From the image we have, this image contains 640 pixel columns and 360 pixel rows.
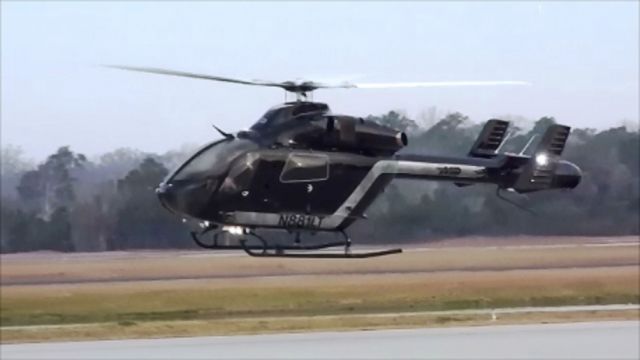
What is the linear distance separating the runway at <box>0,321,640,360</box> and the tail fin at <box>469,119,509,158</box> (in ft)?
11.1

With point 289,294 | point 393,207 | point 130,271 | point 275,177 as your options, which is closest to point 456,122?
point 393,207

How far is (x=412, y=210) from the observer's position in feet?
155

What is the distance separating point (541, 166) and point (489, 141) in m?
0.95

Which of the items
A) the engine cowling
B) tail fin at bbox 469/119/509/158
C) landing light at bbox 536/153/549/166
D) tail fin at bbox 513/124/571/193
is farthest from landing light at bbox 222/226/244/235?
landing light at bbox 536/153/549/166

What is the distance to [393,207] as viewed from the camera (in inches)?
1852

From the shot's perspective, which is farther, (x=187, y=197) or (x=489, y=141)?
(x=489, y=141)

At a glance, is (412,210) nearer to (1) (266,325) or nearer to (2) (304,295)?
(2) (304,295)

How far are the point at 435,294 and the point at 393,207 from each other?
3158mm

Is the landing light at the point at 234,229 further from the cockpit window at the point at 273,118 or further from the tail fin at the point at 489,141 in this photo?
the tail fin at the point at 489,141

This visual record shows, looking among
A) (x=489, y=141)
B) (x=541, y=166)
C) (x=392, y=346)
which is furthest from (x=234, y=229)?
(x=392, y=346)

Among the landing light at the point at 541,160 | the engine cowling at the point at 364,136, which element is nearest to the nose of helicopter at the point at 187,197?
the engine cowling at the point at 364,136

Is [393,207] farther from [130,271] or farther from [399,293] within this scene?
[130,271]

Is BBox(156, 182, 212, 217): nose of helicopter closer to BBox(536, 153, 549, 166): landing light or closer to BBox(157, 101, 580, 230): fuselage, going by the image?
BBox(157, 101, 580, 230): fuselage

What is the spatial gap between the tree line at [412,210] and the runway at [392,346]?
1007 centimetres
